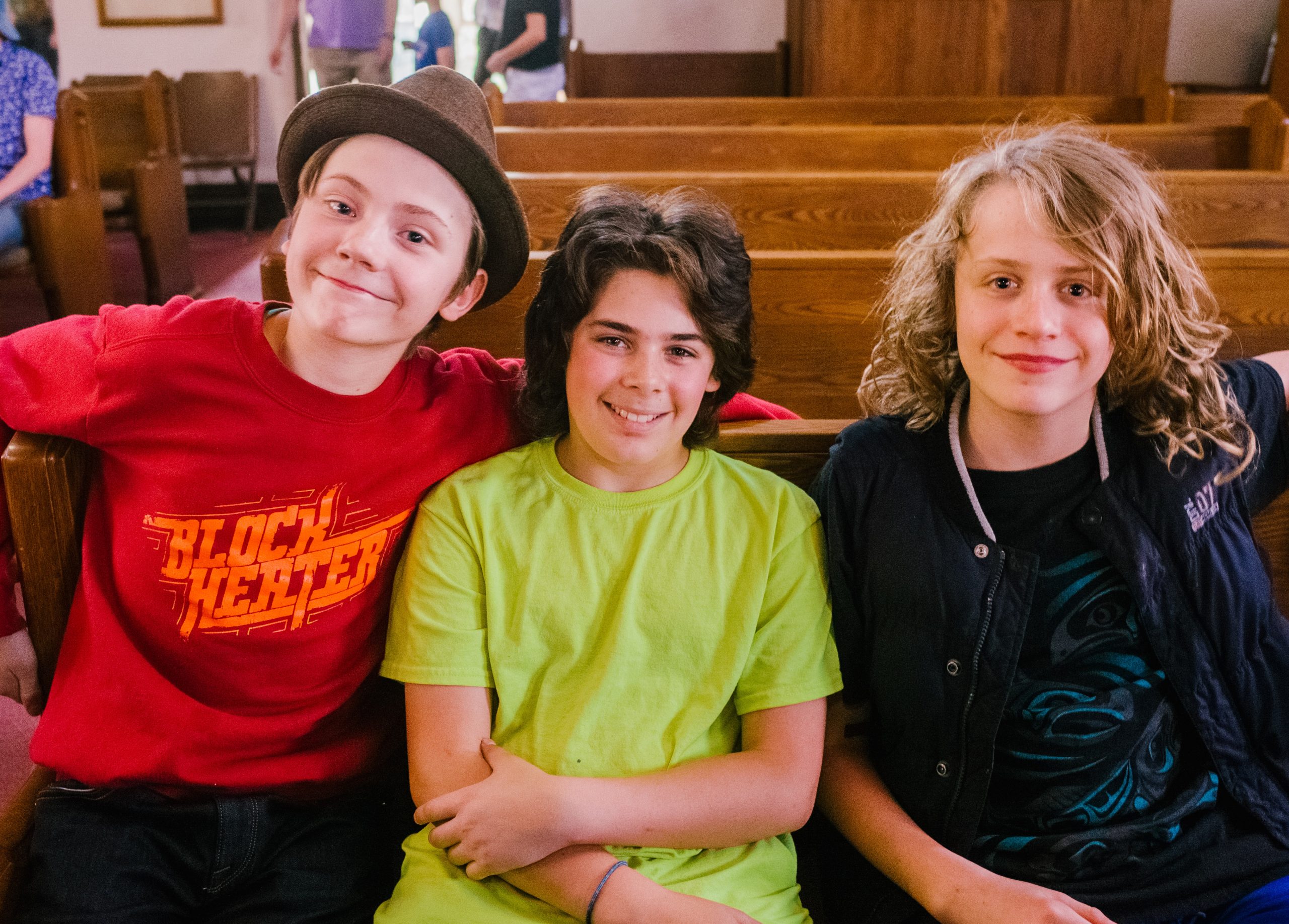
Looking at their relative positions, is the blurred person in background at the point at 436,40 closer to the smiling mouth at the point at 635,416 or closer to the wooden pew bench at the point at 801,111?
the wooden pew bench at the point at 801,111

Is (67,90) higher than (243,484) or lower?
higher

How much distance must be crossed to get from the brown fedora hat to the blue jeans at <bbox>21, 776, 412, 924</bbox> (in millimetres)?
749

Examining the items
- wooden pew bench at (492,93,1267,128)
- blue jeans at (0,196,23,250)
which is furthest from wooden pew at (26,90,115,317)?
wooden pew bench at (492,93,1267,128)

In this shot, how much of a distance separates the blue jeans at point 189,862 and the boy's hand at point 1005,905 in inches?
26.2

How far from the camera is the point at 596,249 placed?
1.23 metres

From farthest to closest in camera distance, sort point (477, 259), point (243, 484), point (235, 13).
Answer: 1. point (235, 13)
2. point (477, 259)
3. point (243, 484)

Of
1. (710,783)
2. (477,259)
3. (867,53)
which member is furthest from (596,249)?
(867,53)

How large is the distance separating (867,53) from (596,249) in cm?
577

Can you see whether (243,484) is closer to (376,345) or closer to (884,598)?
(376,345)

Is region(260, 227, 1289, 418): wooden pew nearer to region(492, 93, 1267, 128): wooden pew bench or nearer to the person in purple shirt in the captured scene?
region(492, 93, 1267, 128): wooden pew bench

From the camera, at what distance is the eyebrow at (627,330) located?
121 centimetres

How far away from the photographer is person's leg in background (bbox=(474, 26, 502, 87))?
5.64m

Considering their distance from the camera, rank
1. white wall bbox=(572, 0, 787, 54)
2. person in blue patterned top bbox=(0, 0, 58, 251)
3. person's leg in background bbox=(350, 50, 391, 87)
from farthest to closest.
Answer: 1. white wall bbox=(572, 0, 787, 54)
2. person's leg in background bbox=(350, 50, 391, 87)
3. person in blue patterned top bbox=(0, 0, 58, 251)

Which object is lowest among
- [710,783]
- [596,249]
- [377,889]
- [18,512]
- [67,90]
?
[377,889]
